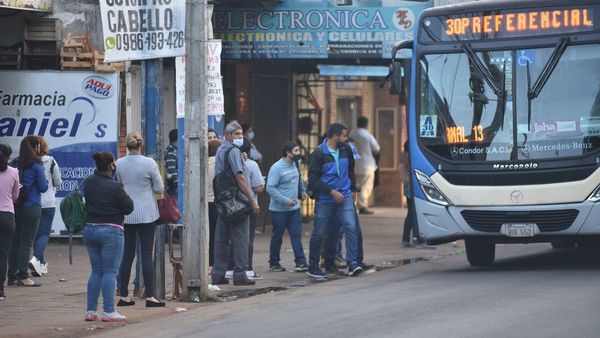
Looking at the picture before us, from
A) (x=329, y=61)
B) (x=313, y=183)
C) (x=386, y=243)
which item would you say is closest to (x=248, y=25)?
(x=329, y=61)

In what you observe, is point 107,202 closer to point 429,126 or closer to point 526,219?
point 429,126

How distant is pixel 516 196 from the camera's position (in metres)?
15.7

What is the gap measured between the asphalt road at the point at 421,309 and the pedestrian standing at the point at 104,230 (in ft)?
1.57

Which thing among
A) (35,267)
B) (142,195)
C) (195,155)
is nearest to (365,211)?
(35,267)

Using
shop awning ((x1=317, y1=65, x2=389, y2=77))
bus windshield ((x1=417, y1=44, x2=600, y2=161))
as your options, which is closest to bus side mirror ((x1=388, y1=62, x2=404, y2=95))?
bus windshield ((x1=417, y1=44, x2=600, y2=161))

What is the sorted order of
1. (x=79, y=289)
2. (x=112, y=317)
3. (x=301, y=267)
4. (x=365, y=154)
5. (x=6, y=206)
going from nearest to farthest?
(x=112, y=317) → (x=6, y=206) → (x=79, y=289) → (x=301, y=267) → (x=365, y=154)

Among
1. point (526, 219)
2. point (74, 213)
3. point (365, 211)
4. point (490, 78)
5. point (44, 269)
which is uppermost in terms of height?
point (490, 78)

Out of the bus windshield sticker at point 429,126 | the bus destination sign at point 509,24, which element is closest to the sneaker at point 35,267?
the bus windshield sticker at point 429,126

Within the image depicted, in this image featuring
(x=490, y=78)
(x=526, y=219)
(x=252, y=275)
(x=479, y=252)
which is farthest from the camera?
(x=479, y=252)

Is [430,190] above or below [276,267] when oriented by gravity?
above

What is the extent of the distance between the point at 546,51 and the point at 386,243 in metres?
7.52

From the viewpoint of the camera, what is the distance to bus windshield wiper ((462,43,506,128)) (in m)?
16.0

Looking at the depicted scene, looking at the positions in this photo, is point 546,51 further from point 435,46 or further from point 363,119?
point 363,119

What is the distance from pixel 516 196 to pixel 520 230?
402 mm
